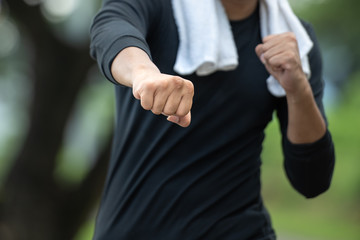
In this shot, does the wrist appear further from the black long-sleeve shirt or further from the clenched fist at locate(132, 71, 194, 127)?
the clenched fist at locate(132, 71, 194, 127)

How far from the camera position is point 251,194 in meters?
1.31

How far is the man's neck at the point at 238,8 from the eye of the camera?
129cm

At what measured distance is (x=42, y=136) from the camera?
3.47 metres

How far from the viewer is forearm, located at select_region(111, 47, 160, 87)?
884 mm

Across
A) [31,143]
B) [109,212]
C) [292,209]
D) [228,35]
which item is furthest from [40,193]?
[292,209]

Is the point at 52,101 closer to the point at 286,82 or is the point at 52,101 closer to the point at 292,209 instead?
the point at 286,82

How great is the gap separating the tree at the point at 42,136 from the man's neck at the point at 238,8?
2362mm

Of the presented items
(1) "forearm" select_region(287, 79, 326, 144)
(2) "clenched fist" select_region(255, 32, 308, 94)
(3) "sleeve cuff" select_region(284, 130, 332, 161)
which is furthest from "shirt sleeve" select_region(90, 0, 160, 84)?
(3) "sleeve cuff" select_region(284, 130, 332, 161)

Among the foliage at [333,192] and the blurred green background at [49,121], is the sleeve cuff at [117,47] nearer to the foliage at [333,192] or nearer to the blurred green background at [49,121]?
the blurred green background at [49,121]

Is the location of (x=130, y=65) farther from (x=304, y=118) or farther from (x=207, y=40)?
(x=304, y=118)

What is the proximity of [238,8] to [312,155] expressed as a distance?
1.50 ft

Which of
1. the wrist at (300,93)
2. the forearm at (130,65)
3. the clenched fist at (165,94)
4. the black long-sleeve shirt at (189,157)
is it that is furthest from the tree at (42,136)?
the clenched fist at (165,94)

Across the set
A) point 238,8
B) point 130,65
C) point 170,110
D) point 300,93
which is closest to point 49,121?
point 238,8

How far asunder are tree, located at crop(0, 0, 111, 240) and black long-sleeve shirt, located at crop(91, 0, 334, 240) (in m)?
2.28
